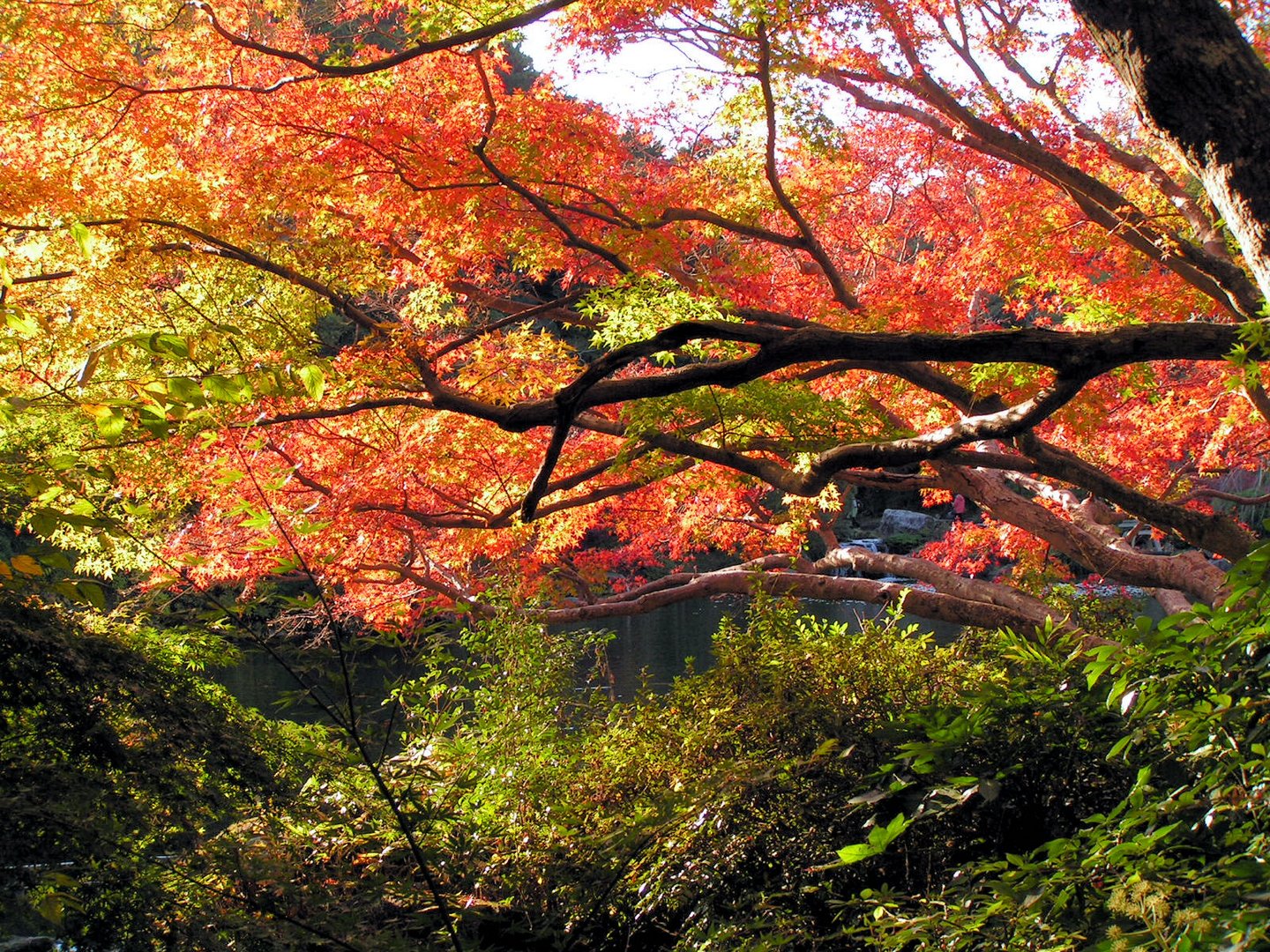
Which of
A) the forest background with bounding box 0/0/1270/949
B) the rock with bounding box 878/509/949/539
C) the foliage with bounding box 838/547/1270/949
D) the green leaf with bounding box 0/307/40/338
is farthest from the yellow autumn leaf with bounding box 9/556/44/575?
the rock with bounding box 878/509/949/539

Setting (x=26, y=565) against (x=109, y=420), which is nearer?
(x=109, y=420)

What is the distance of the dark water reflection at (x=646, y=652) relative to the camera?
15391 millimetres

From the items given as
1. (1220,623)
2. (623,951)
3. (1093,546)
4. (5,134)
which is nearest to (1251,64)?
(1220,623)

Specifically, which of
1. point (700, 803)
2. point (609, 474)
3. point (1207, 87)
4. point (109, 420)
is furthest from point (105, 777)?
point (609, 474)

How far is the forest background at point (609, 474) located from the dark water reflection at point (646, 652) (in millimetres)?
4365

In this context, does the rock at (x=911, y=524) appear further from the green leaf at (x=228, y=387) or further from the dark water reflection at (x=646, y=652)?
the green leaf at (x=228, y=387)

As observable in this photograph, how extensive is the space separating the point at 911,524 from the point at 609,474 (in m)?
23.8

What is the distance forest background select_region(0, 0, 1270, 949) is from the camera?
2.32 meters

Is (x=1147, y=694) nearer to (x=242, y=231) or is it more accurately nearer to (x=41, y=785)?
(x=41, y=785)

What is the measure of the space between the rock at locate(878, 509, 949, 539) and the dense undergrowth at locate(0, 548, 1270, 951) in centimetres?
2661

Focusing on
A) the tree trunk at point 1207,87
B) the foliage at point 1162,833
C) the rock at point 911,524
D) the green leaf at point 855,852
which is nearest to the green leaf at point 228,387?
the green leaf at point 855,852

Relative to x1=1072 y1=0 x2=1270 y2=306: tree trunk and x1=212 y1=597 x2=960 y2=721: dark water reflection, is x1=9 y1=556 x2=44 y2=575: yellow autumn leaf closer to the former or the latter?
x1=1072 y1=0 x2=1270 y2=306: tree trunk

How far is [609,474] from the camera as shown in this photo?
318 inches

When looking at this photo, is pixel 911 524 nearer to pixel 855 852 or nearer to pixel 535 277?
pixel 535 277
